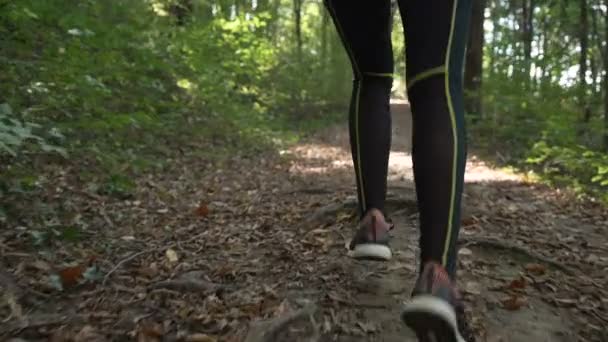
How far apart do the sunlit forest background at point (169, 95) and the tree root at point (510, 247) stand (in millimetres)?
1043

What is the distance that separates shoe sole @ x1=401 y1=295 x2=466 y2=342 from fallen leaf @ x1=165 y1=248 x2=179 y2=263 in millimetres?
1448

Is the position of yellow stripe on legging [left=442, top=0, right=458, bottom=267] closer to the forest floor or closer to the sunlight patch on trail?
the forest floor

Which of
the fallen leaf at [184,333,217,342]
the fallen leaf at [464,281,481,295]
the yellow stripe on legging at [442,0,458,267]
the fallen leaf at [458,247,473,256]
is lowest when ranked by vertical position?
the fallen leaf at [458,247,473,256]

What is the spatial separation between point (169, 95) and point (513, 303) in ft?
20.1

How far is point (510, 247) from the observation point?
262 centimetres

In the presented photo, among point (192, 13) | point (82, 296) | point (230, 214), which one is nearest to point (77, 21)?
point (230, 214)

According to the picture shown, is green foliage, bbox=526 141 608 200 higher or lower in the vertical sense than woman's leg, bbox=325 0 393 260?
lower

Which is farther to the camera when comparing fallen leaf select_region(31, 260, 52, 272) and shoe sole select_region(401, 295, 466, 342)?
fallen leaf select_region(31, 260, 52, 272)

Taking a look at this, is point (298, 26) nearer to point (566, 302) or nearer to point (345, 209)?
point (345, 209)

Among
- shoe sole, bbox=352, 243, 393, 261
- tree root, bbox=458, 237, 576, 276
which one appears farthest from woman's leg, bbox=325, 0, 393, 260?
tree root, bbox=458, 237, 576, 276

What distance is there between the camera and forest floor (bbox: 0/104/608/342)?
1756 mm

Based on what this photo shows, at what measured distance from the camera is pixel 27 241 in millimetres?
2537

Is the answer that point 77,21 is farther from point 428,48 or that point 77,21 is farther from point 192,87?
point 428,48

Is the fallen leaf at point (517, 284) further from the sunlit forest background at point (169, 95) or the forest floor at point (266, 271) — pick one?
the sunlit forest background at point (169, 95)
